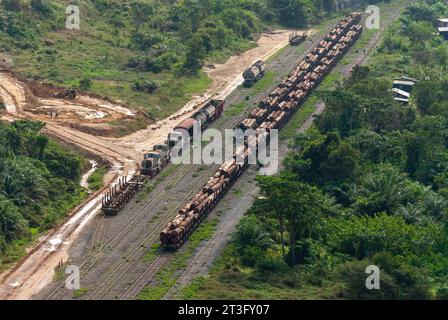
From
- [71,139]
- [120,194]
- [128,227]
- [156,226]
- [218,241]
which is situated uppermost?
[71,139]

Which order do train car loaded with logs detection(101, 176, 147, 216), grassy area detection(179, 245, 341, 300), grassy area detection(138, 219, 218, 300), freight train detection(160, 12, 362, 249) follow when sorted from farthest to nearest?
train car loaded with logs detection(101, 176, 147, 216), freight train detection(160, 12, 362, 249), grassy area detection(138, 219, 218, 300), grassy area detection(179, 245, 341, 300)

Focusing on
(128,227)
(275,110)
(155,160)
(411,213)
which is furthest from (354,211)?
(275,110)

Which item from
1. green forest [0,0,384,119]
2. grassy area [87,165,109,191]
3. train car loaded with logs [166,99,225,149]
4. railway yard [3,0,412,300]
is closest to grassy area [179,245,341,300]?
railway yard [3,0,412,300]

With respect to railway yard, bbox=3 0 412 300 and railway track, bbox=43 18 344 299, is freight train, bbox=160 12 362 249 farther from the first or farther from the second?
railway track, bbox=43 18 344 299

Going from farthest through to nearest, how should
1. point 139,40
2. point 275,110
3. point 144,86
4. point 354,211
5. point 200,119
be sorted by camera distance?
point 139,40, point 144,86, point 275,110, point 200,119, point 354,211

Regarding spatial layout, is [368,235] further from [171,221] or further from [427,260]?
[171,221]

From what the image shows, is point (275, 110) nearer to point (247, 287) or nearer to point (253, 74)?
point (253, 74)
